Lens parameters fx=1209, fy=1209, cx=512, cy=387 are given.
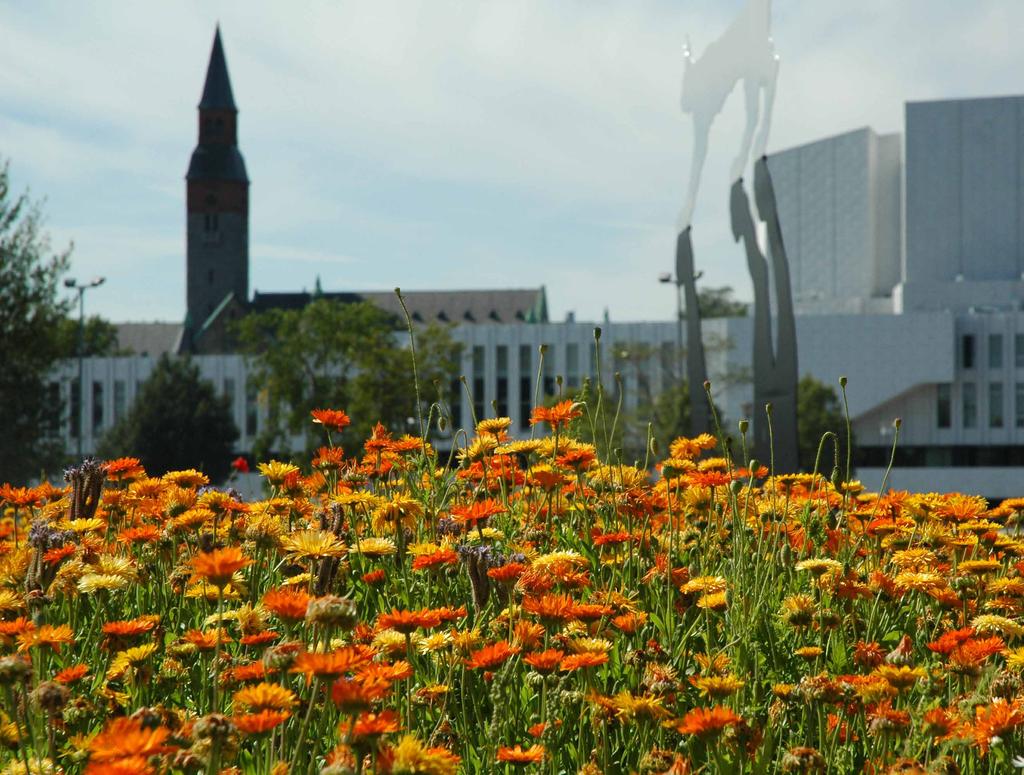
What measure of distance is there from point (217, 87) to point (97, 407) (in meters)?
34.0

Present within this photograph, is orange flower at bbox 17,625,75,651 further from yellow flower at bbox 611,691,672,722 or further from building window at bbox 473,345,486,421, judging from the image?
building window at bbox 473,345,486,421

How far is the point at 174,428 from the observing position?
46.5 metres

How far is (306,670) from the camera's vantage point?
59.8 inches

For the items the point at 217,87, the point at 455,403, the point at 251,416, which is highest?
the point at 217,87

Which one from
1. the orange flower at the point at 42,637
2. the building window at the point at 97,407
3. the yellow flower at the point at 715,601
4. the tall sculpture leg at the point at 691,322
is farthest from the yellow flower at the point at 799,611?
the building window at the point at 97,407

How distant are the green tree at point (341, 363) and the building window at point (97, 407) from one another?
29453mm

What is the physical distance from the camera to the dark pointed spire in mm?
89375

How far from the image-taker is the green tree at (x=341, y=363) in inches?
1326

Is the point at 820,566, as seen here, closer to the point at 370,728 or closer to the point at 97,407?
the point at 370,728

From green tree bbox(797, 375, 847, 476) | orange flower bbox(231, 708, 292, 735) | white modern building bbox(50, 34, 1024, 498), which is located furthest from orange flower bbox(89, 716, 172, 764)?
white modern building bbox(50, 34, 1024, 498)

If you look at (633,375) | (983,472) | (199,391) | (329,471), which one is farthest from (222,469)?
(329,471)

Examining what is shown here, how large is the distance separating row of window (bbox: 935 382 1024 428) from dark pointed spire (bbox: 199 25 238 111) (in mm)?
56063

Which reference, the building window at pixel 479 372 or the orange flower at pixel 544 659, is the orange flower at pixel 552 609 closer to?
the orange flower at pixel 544 659

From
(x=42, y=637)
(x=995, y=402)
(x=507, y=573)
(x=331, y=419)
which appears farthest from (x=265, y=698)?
(x=995, y=402)
